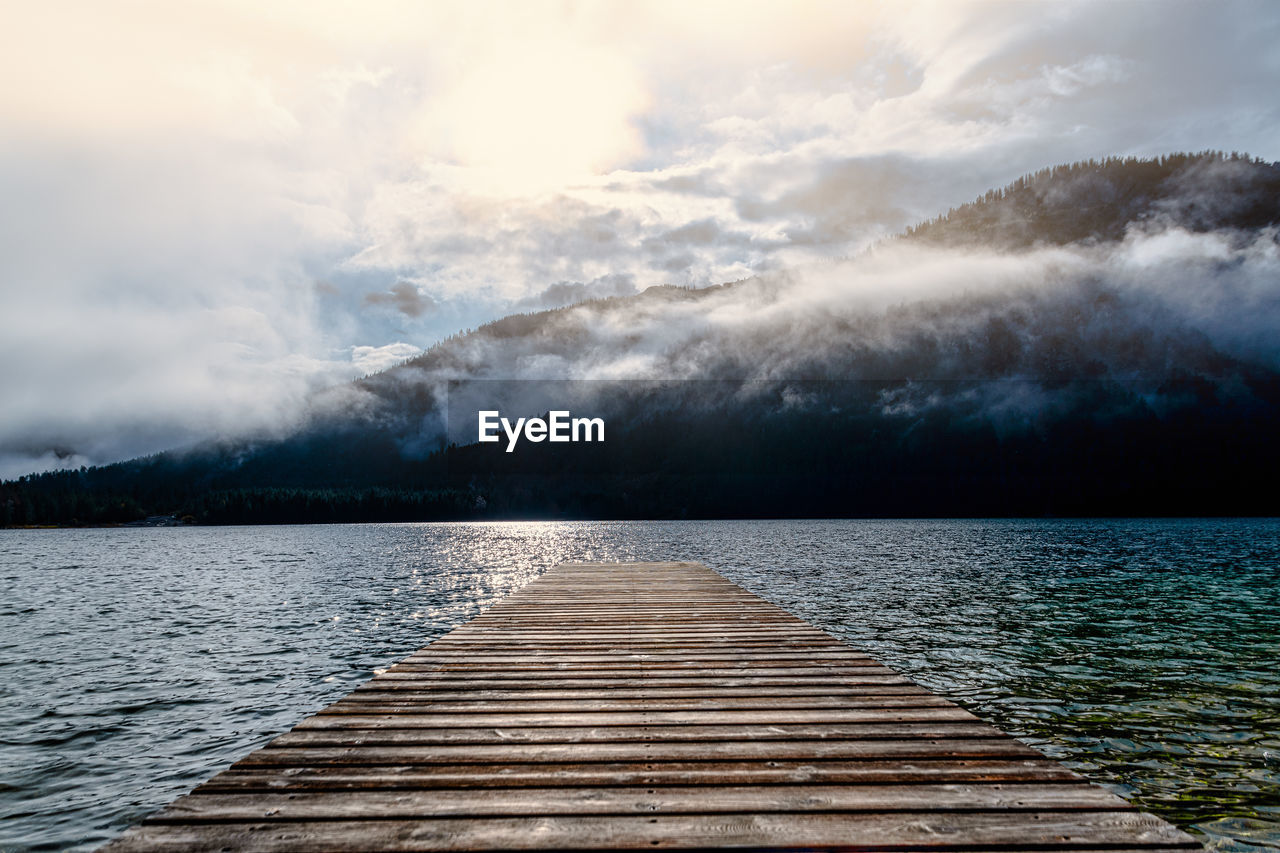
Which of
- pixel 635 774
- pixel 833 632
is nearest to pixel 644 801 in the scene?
pixel 635 774

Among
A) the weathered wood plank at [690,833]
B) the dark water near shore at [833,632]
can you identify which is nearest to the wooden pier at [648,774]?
the weathered wood plank at [690,833]

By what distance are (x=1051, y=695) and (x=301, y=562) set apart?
222 feet

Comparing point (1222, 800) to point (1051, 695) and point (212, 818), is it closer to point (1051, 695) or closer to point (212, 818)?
A: point (1051, 695)

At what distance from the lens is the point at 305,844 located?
469 centimetres

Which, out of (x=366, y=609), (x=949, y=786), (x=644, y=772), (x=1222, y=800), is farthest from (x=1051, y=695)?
(x=366, y=609)

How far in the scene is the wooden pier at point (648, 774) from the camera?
4.74 meters

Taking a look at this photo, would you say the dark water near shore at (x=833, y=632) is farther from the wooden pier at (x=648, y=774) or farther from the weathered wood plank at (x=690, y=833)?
the weathered wood plank at (x=690, y=833)

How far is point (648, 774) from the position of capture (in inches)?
228

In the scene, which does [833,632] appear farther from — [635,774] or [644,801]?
[644,801]

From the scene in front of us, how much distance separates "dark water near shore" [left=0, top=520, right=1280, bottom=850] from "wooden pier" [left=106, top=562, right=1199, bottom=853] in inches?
189

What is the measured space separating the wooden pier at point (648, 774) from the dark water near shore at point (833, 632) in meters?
4.80

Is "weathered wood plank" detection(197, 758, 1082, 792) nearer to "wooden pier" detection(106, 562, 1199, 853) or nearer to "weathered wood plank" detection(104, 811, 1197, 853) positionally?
"wooden pier" detection(106, 562, 1199, 853)

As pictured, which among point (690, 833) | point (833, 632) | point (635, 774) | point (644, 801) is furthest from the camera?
point (833, 632)

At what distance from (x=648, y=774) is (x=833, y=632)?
57.8ft
